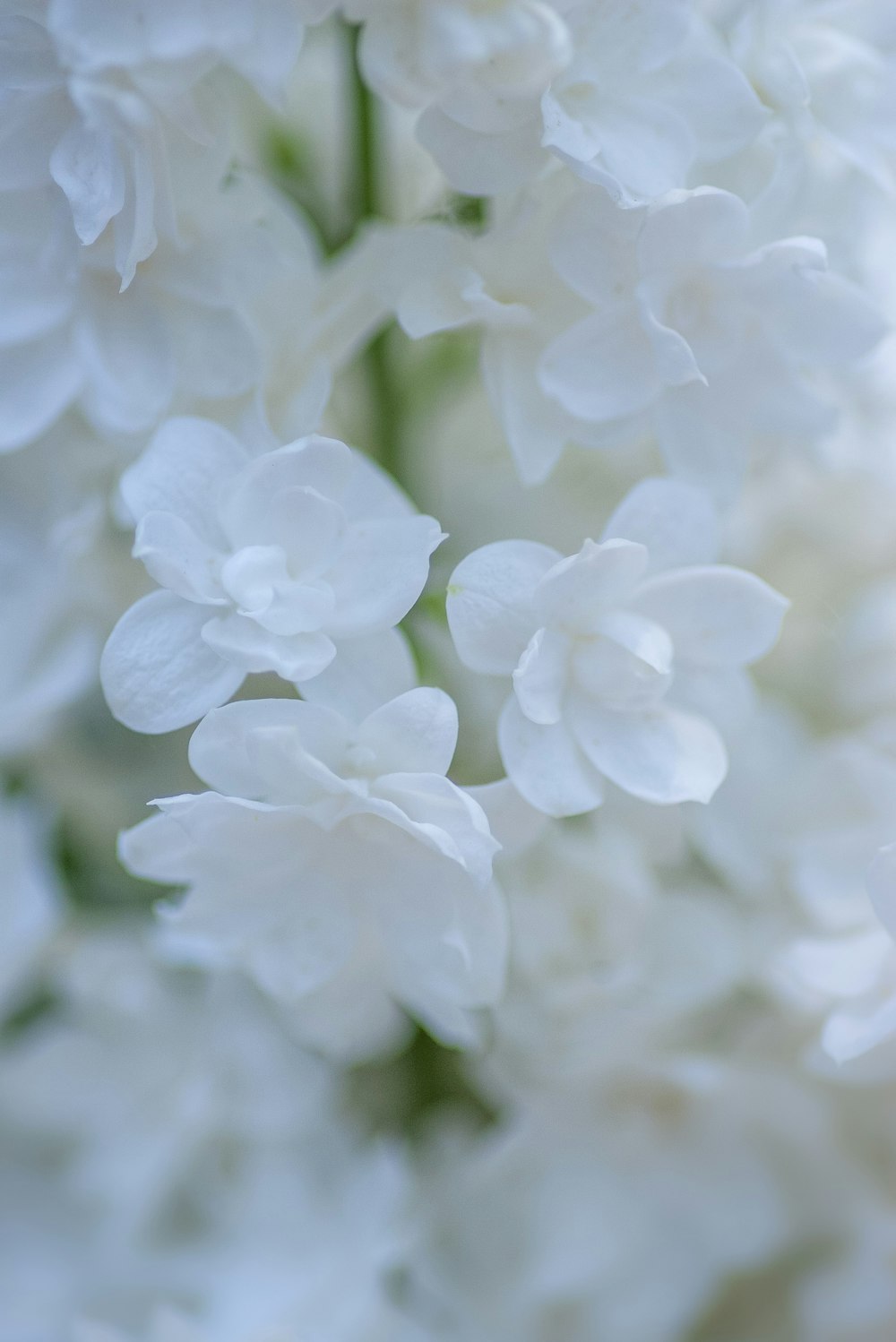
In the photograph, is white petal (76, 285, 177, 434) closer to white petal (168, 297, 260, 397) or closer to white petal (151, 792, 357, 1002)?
white petal (168, 297, 260, 397)

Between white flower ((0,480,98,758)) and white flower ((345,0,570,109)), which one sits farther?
white flower ((0,480,98,758))

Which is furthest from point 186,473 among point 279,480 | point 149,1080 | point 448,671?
point 149,1080

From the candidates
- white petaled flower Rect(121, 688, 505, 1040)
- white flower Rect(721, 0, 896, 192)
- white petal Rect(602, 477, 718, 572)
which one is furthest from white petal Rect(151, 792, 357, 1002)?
white flower Rect(721, 0, 896, 192)

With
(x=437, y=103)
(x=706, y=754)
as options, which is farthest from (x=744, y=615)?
(x=437, y=103)

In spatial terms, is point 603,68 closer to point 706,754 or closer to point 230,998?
point 706,754

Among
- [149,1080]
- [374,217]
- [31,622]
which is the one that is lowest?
[149,1080]

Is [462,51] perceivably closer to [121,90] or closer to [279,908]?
[121,90]
